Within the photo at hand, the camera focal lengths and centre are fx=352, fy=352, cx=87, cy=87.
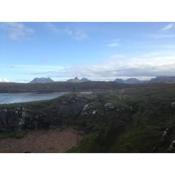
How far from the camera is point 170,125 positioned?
1091 cm

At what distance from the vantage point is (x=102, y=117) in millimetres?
11453

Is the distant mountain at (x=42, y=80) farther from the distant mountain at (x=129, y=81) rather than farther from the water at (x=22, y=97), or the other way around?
the distant mountain at (x=129, y=81)

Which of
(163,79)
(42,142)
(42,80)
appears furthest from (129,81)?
(42,142)

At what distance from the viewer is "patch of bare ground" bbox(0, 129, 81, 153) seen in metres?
11.0

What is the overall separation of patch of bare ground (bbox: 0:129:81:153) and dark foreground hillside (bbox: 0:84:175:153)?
5 centimetres

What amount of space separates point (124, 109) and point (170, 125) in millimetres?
1533

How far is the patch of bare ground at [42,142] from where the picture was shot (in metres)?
11.0

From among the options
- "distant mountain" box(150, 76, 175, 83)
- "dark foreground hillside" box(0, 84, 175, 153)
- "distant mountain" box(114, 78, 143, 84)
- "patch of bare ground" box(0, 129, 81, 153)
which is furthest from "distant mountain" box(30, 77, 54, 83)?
"distant mountain" box(150, 76, 175, 83)

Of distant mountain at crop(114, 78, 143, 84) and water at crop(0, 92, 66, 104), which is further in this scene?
water at crop(0, 92, 66, 104)

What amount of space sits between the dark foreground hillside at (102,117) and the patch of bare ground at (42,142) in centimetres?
5

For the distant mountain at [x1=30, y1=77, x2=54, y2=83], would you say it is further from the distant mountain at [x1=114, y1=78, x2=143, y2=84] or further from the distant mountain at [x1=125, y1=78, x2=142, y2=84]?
the distant mountain at [x1=125, y1=78, x2=142, y2=84]
